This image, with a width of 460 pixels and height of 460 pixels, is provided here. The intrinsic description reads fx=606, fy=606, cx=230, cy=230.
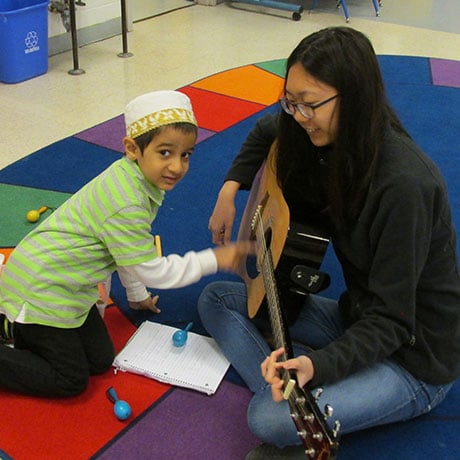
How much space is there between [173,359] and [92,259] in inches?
14.3

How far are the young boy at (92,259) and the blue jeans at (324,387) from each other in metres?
0.20

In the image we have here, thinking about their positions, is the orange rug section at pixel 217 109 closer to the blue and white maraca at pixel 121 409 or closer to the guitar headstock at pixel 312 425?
the blue and white maraca at pixel 121 409

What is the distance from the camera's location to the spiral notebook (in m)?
1.50

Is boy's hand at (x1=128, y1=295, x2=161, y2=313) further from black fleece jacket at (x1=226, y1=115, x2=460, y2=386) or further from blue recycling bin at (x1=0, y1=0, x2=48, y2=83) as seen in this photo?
blue recycling bin at (x1=0, y1=0, x2=48, y2=83)

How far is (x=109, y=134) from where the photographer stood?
2662 mm

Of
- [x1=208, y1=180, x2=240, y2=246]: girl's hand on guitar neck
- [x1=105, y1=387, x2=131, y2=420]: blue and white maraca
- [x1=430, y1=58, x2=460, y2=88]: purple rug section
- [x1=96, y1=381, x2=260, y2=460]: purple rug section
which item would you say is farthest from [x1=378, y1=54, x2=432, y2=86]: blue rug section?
[x1=105, y1=387, x2=131, y2=420]: blue and white maraca

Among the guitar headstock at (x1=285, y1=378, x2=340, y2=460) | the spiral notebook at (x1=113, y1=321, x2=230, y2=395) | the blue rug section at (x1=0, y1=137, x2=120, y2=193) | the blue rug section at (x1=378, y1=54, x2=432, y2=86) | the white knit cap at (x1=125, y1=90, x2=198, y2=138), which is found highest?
the white knit cap at (x1=125, y1=90, x2=198, y2=138)

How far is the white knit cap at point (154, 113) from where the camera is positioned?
1246 millimetres

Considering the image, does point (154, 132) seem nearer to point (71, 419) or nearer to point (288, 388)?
point (288, 388)

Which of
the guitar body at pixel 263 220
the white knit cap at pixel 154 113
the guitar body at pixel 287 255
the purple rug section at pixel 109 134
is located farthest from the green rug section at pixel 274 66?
the white knit cap at pixel 154 113

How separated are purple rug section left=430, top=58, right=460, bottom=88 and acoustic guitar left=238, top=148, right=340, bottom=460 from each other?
2192 mm

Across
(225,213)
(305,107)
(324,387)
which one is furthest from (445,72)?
(324,387)

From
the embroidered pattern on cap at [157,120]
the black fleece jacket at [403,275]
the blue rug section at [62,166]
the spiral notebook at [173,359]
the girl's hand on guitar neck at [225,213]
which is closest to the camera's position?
the black fleece jacket at [403,275]

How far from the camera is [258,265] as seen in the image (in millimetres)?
1519
